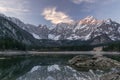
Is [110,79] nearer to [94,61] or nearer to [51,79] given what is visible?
[51,79]

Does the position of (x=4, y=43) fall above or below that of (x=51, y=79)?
above

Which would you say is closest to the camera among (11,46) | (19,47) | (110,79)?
(110,79)

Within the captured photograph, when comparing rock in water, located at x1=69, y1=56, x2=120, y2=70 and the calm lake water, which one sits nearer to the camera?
the calm lake water

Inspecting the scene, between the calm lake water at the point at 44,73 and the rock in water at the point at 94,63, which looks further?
the rock in water at the point at 94,63

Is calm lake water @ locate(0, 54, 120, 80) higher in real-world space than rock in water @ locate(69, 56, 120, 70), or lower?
lower

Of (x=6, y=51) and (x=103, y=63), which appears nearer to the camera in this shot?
(x=103, y=63)

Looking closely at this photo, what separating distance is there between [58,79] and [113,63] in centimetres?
3302

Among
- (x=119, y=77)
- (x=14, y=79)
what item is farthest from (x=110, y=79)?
(x=14, y=79)

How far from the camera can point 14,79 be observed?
40.3 m

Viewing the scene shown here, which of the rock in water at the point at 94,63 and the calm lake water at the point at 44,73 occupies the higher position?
the rock in water at the point at 94,63

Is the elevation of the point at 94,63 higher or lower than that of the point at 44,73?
higher

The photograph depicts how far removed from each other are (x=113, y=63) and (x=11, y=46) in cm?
10527

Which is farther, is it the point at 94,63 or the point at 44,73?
the point at 94,63

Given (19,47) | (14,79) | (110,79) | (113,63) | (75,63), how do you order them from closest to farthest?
(110,79) < (14,79) < (113,63) < (75,63) < (19,47)
